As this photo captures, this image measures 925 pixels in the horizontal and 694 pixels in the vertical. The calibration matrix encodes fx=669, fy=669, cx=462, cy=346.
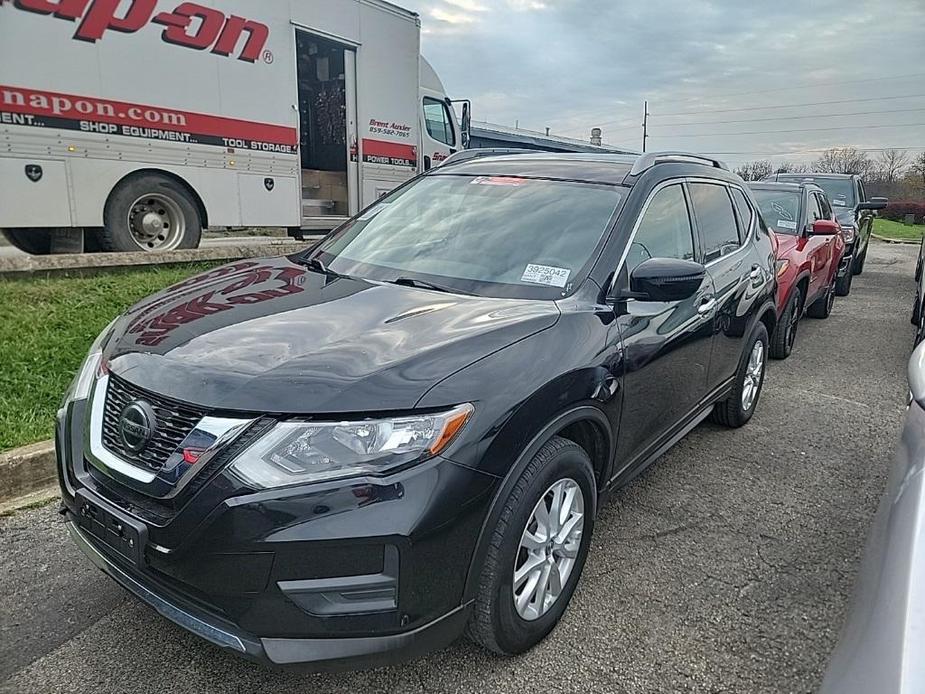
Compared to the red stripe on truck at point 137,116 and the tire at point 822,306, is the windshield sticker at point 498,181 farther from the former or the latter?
the tire at point 822,306

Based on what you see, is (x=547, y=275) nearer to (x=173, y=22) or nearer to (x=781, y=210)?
(x=781, y=210)

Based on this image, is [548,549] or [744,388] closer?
[548,549]

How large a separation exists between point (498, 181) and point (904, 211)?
42.3 metres

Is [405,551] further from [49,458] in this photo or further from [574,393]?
[49,458]

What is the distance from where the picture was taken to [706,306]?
11.7 ft

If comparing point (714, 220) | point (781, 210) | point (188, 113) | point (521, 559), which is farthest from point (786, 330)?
point (188, 113)

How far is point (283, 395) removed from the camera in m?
1.90

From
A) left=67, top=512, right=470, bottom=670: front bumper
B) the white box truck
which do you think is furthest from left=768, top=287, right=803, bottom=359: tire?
the white box truck

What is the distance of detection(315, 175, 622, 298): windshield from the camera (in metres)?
2.88

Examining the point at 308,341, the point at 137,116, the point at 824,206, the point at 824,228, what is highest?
the point at 137,116

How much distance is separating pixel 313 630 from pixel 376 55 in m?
9.97

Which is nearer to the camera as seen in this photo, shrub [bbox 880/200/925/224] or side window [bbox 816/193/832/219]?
side window [bbox 816/193/832/219]

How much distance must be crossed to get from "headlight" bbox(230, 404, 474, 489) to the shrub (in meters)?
42.3

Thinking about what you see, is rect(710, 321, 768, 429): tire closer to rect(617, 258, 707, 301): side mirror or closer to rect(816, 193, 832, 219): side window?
rect(617, 258, 707, 301): side mirror
